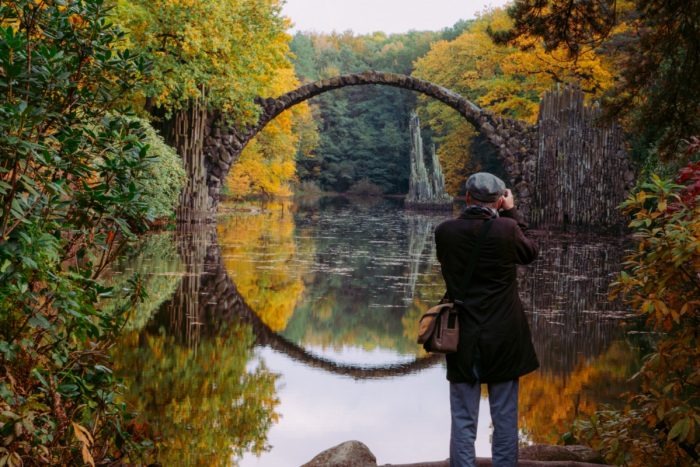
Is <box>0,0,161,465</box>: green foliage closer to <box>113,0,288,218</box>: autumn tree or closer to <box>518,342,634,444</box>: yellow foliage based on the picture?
<box>518,342,634,444</box>: yellow foliage

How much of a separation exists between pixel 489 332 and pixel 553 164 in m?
23.2

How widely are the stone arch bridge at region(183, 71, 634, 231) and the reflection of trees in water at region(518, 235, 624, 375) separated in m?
5.94

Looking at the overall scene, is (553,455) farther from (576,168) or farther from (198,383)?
(576,168)

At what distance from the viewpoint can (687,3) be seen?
848cm

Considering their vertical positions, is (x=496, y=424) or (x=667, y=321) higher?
(x=667, y=321)

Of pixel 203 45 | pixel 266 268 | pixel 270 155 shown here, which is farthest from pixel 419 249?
pixel 270 155

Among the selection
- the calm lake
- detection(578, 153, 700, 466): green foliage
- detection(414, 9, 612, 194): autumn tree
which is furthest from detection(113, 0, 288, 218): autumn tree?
detection(578, 153, 700, 466): green foliage

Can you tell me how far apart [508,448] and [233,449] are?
1.89 m

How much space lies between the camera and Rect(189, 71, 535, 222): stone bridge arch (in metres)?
→ 25.5

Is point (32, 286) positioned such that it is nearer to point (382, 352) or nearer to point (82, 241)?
point (82, 241)

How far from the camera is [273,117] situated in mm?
28859

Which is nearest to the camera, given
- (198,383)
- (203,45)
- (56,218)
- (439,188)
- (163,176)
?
(56,218)

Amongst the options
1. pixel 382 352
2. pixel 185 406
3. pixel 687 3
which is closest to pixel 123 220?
pixel 185 406

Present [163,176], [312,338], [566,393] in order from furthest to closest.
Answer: [163,176] → [312,338] → [566,393]
